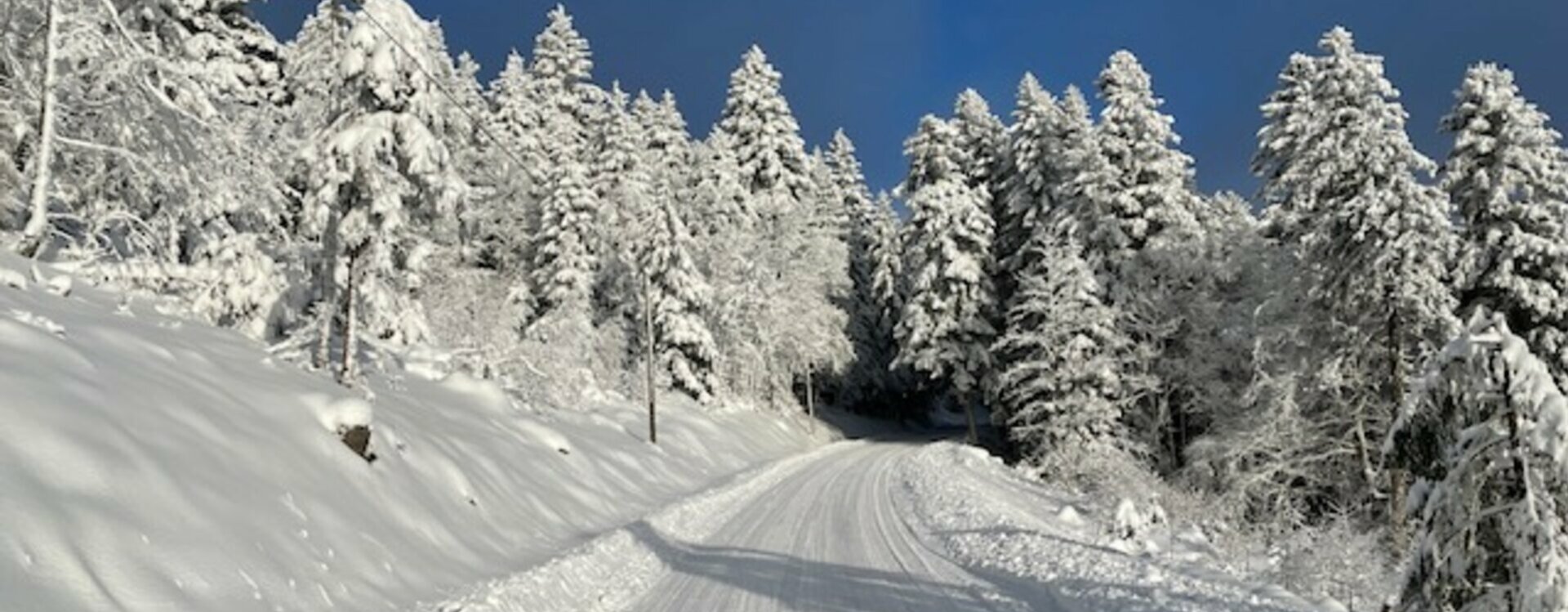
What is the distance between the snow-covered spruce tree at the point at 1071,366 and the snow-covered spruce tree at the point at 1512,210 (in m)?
12.5

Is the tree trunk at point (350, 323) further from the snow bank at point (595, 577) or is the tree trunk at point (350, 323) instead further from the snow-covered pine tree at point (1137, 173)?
the snow-covered pine tree at point (1137, 173)

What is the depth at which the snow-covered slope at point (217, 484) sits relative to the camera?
8008mm

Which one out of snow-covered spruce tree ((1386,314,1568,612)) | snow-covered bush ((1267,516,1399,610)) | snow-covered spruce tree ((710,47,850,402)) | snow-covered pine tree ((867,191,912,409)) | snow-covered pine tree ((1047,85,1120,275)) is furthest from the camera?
snow-covered pine tree ((867,191,912,409))

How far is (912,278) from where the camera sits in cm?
5178

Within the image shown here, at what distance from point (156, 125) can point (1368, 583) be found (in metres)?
19.8

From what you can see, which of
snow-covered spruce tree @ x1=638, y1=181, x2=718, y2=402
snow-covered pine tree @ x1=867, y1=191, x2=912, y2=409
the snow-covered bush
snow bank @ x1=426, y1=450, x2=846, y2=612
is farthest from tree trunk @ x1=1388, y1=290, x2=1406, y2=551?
snow-covered pine tree @ x1=867, y1=191, x2=912, y2=409

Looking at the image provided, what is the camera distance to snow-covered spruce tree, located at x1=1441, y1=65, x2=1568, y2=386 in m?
22.5

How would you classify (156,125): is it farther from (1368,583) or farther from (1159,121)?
(1159,121)

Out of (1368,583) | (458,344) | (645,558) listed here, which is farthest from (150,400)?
(458,344)

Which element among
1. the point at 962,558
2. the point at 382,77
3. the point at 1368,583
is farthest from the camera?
the point at 382,77

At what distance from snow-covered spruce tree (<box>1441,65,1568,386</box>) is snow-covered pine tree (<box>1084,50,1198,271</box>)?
41.6 ft

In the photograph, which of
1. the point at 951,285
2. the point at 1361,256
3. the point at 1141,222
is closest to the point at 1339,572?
the point at 1361,256

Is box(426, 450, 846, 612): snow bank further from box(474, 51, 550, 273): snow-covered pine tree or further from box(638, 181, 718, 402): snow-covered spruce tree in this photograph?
box(474, 51, 550, 273): snow-covered pine tree

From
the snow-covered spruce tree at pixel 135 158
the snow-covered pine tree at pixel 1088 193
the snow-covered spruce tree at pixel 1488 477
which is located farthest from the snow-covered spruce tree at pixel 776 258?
the snow-covered spruce tree at pixel 1488 477
